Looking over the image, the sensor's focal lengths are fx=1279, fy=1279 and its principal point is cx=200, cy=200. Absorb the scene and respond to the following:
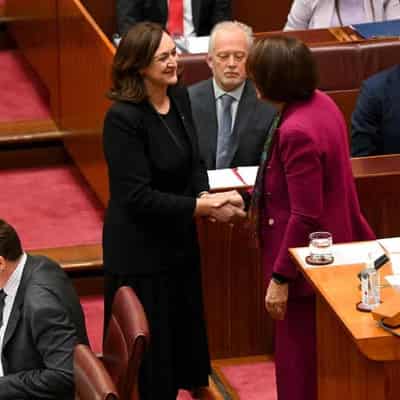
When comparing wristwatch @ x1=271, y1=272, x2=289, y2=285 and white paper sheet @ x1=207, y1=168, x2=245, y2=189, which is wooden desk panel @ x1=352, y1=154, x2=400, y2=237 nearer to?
white paper sheet @ x1=207, y1=168, x2=245, y2=189

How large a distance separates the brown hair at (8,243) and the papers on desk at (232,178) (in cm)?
78

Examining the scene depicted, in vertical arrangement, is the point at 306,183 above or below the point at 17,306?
above

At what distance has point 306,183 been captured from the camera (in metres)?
2.95

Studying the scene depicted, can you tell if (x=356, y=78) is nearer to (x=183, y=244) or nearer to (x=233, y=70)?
(x=233, y=70)

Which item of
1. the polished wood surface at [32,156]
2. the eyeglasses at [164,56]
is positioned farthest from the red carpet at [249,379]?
the polished wood surface at [32,156]

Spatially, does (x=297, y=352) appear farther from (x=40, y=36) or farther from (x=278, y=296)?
(x=40, y=36)

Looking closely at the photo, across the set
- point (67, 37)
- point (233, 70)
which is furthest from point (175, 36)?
point (233, 70)

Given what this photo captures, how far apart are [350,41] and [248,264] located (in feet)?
4.47

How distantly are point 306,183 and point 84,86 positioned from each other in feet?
6.03

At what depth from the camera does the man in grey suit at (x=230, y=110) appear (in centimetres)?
402

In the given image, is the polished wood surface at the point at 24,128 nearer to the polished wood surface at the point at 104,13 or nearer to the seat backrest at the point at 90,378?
the polished wood surface at the point at 104,13

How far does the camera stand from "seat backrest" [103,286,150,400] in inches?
107

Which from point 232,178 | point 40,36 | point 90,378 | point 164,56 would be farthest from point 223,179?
point 40,36

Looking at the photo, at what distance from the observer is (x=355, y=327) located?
2.49 m
